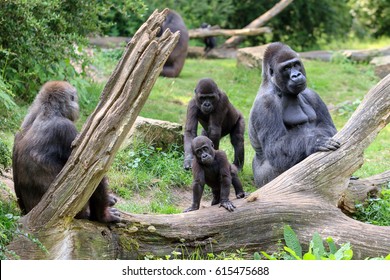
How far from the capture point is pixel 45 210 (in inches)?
189

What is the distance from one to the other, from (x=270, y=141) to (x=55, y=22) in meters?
3.40

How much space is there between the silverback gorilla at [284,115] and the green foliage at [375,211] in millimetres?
696

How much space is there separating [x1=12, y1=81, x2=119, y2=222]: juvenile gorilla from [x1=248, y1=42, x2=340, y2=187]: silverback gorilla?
6.85 ft

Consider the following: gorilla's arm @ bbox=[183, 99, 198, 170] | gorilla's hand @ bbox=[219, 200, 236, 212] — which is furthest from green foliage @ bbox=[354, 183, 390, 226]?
gorilla's arm @ bbox=[183, 99, 198, 170]

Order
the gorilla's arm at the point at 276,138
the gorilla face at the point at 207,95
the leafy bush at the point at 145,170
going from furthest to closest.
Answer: the gorilla face at the point at 207,95, the leafy bush at the point at 145,170, the gorilla's arm at the point at 276,138

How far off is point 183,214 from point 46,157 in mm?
1079

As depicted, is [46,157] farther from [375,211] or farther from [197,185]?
[375,211]

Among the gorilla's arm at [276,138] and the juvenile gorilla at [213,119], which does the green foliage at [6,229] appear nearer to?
the gorilla's arm at [276,138]

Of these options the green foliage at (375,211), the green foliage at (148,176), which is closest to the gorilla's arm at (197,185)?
the green foliage at (148,176)

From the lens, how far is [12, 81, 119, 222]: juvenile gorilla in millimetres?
→ 5078

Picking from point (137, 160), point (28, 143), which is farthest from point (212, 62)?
point (28, 143)

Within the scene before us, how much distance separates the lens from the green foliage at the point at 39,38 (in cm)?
791

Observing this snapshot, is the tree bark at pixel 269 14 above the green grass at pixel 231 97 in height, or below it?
above
